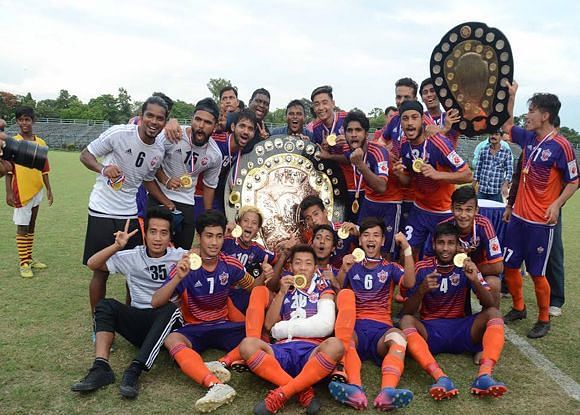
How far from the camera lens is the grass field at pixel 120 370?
10.4 feet

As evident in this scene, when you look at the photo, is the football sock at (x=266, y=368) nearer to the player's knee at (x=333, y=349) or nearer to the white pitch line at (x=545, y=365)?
the player's knee at (x=333, y=349)

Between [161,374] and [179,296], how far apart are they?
600mm

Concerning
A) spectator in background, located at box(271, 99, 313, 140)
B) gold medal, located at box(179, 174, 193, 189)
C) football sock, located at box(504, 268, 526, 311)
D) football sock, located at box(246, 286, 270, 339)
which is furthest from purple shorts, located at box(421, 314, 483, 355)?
spectator in background, located at box(271, 99, 313, 140)

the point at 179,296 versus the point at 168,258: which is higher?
the point at 168,258

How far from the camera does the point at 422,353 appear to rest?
357cm

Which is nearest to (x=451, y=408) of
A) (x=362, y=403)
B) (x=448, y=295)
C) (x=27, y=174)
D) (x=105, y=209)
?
(x=362, y=403)

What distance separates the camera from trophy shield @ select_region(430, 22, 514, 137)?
14.9 ft

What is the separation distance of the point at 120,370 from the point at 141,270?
763 mm

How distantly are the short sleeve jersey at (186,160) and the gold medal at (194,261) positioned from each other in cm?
141

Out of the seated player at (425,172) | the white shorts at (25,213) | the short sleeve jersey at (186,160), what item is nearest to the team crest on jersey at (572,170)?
the seated player at (425,172)

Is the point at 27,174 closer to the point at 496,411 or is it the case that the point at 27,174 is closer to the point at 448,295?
the point at 448,295

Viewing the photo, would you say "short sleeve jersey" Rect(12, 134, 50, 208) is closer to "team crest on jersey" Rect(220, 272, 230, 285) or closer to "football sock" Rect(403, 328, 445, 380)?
"team crest on jersey" Rect(220, 272, 230, 285)

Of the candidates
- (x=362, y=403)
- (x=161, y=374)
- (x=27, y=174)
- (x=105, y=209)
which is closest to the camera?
Result: (x=362, y=403)

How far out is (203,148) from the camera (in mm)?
4902
